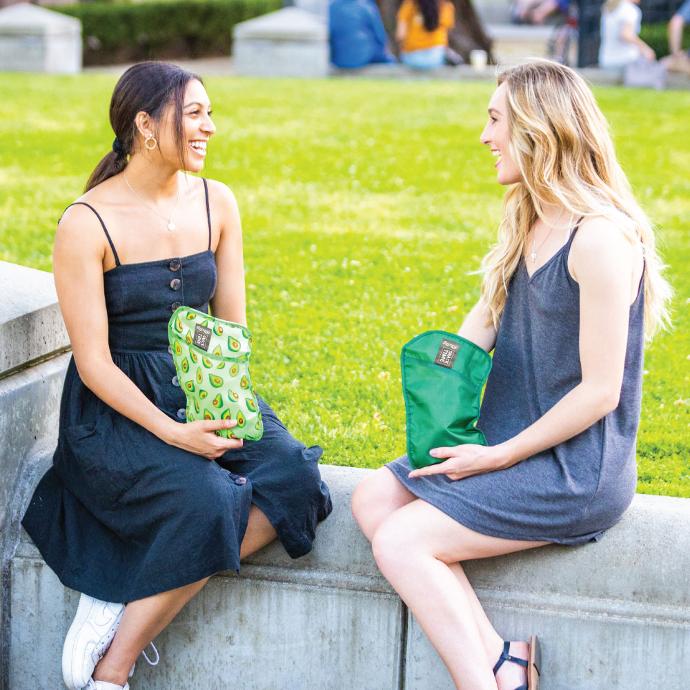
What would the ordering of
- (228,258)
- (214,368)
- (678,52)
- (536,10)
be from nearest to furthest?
1. (214,368)
2. (228,258)
3. (678,52)
4. (536,10)

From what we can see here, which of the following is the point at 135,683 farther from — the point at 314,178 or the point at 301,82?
the point at 301,82

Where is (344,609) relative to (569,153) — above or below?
below

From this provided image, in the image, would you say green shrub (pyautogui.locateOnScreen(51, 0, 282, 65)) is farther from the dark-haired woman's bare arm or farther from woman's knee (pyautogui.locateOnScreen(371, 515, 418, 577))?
woman's knee (pyautogui.locateOnScreen(371, 515, 418, 577))

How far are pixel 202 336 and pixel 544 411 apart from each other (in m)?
0.88

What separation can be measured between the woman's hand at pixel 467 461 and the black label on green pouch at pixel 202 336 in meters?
0.62

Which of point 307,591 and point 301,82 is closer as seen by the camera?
point 307,591

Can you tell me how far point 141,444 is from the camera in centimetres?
320

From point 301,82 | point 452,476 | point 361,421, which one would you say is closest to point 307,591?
point 452,476

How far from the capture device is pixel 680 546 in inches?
122

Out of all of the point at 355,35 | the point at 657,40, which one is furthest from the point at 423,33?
the point at 657,40

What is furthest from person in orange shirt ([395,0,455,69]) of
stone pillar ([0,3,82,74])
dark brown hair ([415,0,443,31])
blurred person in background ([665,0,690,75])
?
stone pillar ([0,3,82,74])

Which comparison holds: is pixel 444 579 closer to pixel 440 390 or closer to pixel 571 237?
pixel 440 390

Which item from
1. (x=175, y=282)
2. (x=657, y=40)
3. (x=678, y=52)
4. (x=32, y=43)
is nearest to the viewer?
(x=175, y=282)

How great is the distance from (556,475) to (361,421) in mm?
1540
